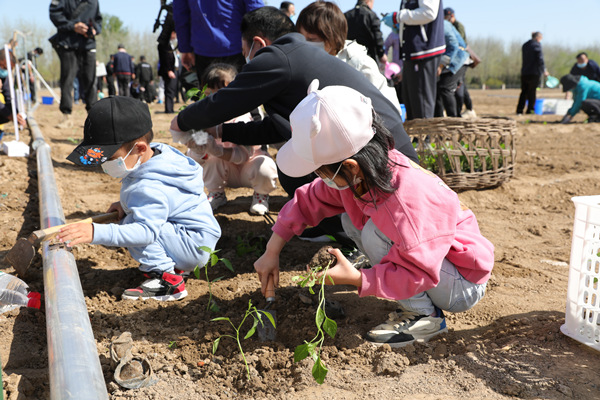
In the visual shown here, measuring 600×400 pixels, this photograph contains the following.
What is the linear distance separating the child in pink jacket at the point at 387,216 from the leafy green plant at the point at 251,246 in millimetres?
900

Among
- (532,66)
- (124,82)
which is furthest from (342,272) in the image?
(124,82)

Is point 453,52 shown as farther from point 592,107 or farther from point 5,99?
point 5,99

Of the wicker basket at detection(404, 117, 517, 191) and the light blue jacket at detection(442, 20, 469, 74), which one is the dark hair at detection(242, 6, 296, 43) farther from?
the light blue jacket at detection(442, 20, 469, 74)

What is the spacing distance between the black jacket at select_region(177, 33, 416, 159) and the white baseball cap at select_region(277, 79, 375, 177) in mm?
844

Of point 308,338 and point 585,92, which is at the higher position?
point 585,92

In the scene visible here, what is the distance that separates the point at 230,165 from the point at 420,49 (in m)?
2.38

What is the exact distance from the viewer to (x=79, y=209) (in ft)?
12.5

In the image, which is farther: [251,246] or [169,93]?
[169,93]

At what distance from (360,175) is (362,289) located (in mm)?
389

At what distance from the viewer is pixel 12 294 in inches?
84.4

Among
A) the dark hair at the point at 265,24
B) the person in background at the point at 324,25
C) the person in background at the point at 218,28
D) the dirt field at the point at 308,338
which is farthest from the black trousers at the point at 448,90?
the dark hair at the point at 265,24

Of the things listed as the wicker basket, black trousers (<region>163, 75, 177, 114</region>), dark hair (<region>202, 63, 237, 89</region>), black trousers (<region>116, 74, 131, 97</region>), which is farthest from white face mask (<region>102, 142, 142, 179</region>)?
black trousers (<region>116, 74, 131, 97</region>)

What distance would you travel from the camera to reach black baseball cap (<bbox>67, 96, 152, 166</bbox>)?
92.7 inches

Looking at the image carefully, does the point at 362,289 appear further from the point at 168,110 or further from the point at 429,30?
the point at 168,110
